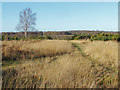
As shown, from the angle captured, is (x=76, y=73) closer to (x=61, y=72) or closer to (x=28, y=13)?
(x=61, y=72)

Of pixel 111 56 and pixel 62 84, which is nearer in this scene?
pixel 62 84

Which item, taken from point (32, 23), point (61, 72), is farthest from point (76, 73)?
point (32, 23)

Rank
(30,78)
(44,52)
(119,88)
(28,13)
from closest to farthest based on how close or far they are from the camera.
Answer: (119,88) < (30,78) < (44,52) < (28,13)

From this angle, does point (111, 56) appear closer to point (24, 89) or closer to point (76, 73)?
point (76, 73)

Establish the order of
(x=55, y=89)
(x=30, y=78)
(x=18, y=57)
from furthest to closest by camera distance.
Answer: (x=18, y=57) → (x=30, y=78) → (x=55, y=89)

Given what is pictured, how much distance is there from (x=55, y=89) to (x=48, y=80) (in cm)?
32

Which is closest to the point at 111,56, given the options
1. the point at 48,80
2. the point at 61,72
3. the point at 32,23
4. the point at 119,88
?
the point at 119,88

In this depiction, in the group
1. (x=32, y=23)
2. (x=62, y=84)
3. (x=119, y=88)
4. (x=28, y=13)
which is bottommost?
(x=119, y=88)

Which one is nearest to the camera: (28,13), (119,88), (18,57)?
(119,88)

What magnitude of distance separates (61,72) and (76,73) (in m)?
0.37

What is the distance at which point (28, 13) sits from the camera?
21266 millimetres

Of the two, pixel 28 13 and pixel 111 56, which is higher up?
pixel 28 13

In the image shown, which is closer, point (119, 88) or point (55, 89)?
point (55, 89)

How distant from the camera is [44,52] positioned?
517 centimetres
